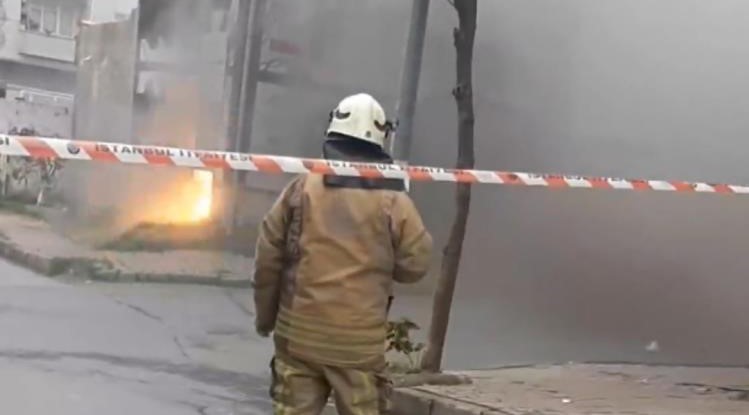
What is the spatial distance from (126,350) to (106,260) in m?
1.48

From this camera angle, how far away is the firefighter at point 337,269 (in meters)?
4.02

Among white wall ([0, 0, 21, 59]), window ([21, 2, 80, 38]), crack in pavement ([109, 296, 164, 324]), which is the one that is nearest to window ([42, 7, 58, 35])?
window ([21, 2, 80, 38])

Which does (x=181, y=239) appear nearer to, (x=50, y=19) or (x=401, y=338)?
(x=50, y=19)

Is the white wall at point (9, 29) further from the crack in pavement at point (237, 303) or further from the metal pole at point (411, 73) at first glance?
the metal pole at point (411, 73)

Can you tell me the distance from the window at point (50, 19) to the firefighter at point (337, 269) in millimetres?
5129

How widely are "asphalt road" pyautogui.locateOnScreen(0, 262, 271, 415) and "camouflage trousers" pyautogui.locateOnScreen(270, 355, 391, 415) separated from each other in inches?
102

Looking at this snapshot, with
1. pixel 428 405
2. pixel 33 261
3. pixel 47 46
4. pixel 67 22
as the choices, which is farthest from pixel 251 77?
pixel 428 405

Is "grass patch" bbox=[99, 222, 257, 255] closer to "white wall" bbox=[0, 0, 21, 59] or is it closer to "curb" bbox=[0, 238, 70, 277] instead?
"curb" bbox=[0, 238, 70, 277]

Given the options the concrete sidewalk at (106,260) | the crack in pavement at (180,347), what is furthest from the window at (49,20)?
the crack in pavement at (180,347)

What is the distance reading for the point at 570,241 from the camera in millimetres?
10094

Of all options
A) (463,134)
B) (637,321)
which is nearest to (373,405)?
(463,134)

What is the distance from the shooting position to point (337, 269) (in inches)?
159

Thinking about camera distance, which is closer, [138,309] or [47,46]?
[47,46]

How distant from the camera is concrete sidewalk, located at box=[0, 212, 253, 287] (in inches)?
346
